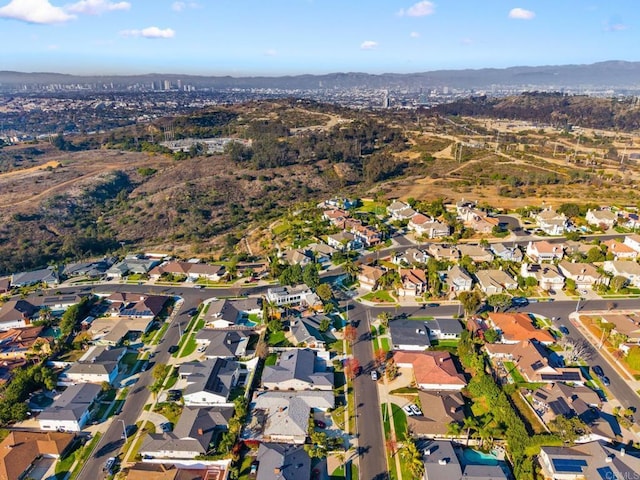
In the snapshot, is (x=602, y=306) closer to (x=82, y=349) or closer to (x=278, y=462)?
(x=278, y=462)

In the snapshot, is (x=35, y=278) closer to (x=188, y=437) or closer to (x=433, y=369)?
(x=188, y=437)

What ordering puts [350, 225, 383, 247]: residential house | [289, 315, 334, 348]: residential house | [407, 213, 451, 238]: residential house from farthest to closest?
[407, 213, 451, 238]: residential house
[350, 225, 383, 247]: residential house
[289, 315, 334, 348]: residential house

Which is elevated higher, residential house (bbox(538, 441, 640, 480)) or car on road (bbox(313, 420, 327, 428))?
residential house (bbox(538, 441, 640, 480))

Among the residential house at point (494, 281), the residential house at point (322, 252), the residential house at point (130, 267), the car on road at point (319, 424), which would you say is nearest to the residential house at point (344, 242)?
the residential house at point (322, 252)

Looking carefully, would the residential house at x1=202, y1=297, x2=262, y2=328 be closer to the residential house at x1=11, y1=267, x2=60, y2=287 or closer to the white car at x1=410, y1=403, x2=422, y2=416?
the white car at x1=410, y1=403, x2=422, y2=416

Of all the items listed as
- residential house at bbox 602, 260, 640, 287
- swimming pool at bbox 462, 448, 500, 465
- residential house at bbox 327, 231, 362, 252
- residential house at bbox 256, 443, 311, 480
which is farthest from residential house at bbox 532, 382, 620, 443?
residential house at bbox 327, 231, 362, 252

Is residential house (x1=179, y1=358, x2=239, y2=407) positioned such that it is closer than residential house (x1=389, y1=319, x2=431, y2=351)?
Yes

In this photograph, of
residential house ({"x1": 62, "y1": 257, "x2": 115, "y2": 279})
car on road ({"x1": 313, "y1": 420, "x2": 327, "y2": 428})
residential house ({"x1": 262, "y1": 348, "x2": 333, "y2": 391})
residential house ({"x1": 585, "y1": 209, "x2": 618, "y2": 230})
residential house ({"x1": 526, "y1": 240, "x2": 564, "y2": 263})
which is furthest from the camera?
residential house ({"x1": 585, "y1": 209, "x2": 618, "y2": 230})

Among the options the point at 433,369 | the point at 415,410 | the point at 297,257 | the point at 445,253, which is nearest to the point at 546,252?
the point at 445,253
